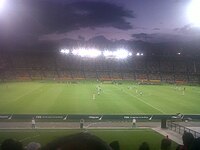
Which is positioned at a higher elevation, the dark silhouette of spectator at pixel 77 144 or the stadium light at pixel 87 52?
the stadium light at pixel 87 52

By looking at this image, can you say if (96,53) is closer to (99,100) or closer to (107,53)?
(107,53)

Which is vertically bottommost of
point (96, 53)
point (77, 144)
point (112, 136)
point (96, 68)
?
point (112, 136)

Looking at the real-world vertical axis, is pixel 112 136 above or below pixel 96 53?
below

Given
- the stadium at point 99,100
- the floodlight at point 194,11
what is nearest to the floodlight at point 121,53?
the stadium at point 99,100

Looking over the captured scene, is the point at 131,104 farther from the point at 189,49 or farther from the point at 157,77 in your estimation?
the point at 189,49

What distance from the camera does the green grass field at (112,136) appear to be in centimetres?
2357

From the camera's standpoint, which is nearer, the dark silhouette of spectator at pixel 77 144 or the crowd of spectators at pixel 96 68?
the dark silhouette of spectator at pixel 77 144

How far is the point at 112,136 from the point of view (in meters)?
25.7

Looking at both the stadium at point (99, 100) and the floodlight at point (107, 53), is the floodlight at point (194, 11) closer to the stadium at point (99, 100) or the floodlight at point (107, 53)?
the stadium at point (99, 100)

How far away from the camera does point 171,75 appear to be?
333 ft

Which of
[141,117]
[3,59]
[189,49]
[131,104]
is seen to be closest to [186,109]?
[131,104]

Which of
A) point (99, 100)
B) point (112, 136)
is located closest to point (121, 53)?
point (99, 100)

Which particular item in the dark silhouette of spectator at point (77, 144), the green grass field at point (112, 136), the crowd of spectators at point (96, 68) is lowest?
the green grass field at point (112, 136)

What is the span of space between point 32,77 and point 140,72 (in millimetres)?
32602
